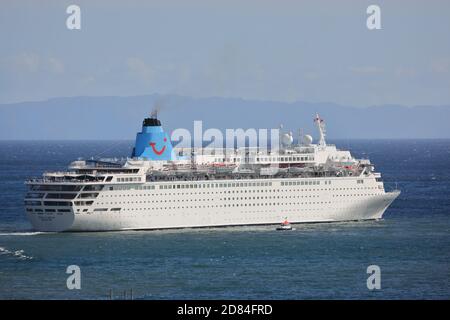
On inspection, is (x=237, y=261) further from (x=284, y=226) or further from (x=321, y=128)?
(x=321, y=128)

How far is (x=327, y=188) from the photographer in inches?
2557

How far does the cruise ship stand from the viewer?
5972cm

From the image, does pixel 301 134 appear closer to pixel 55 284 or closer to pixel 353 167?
pixel 353 167

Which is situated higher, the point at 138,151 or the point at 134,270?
the point at 138,151

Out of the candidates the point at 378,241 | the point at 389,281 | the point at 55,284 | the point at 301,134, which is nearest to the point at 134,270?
the point at 55,284

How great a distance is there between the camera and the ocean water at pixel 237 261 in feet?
144

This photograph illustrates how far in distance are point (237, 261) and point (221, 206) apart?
12031mm

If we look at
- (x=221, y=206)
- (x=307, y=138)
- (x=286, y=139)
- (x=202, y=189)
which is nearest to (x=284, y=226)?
(x=221, y=206)

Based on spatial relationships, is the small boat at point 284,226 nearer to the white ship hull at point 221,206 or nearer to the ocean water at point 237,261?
the ocean water at point 237,261

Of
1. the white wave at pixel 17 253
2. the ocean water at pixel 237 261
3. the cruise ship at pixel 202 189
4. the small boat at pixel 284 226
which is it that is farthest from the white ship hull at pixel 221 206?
the white wave at pixel 17 253

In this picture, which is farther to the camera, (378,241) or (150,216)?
(150,216)

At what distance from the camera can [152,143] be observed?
6475 centimetres

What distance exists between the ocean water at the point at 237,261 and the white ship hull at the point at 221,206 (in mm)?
840
